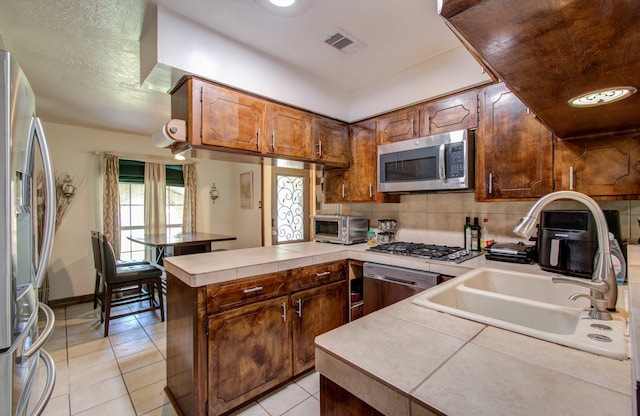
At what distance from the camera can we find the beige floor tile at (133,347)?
8.68ft

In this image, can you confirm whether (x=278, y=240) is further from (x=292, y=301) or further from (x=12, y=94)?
(x=12, y=94)

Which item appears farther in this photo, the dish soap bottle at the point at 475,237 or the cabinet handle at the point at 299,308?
the dish soap bottle at the point at 475,237

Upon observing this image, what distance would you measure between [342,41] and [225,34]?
0.80 meters

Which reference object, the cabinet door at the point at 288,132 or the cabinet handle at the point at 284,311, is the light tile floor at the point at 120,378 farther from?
the cabinet door at the point at 288,132

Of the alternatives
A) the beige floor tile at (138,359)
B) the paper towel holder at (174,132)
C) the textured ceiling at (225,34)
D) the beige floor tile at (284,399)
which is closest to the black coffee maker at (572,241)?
the textured ceiling at (225,34)

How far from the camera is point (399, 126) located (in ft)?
8.34

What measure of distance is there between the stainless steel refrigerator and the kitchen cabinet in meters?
2.22

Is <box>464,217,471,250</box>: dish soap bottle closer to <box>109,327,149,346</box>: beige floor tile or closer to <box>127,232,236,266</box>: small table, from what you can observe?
<box>127,232,236,266</box>: small table

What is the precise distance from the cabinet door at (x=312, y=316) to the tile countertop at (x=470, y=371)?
4.15ft

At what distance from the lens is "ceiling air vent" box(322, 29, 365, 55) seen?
1.95 meters

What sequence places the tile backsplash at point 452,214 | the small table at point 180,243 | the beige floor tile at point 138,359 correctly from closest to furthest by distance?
the tile backsplash at point 452,214
the beige floor tile at point 138,359
the small table at point 180,243

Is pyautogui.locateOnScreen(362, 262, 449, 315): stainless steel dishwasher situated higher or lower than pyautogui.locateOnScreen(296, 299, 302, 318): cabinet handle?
higher

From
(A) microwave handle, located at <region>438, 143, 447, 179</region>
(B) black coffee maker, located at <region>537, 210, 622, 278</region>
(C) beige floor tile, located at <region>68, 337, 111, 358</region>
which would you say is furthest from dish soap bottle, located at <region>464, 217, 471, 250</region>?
(C) beige floor tile, located at <region>68, 337, 111, 358</region>

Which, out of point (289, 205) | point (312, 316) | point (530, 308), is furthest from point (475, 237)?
point (289, 205)
